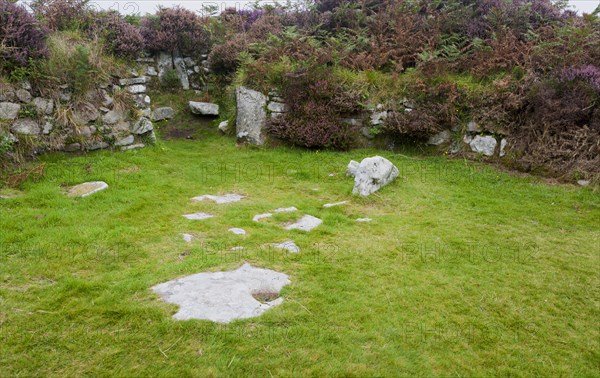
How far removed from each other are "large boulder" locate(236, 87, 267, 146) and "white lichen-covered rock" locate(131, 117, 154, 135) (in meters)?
2.78

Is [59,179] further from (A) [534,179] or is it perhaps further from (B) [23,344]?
(A) [534,179]

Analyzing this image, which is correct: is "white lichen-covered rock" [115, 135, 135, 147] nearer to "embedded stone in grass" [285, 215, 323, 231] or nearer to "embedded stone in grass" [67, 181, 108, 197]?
"embedded stone in grass" [67, 181, 108, 197]

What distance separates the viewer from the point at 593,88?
10.2 meters

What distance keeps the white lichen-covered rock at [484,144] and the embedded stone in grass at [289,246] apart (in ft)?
24.9

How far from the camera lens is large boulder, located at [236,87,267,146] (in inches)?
506

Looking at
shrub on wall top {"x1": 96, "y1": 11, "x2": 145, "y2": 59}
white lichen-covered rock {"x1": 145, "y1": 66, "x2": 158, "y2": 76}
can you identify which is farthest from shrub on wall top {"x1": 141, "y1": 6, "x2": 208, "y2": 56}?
shrub on wall top {"x1": 96, "y1": 11, "x2": 145, "y2": 59}

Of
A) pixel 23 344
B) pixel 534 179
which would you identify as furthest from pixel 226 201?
pixel 534 179

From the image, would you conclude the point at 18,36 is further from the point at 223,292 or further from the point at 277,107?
the point at 223,292

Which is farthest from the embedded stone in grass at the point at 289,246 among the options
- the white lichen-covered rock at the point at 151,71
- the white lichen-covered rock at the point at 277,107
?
the white lichen-covered rock at the point at 151,71

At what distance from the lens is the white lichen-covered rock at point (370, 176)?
9.09m

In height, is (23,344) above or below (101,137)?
below

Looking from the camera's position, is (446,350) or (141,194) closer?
(446,350)

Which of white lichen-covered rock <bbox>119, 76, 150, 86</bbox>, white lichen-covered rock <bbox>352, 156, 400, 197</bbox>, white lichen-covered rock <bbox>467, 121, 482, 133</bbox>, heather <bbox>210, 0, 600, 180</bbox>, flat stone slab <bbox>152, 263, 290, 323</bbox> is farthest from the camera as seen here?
white lichen-covered rock <bbox>119, 76, 150, 86</bbox>

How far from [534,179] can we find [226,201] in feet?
25.2
